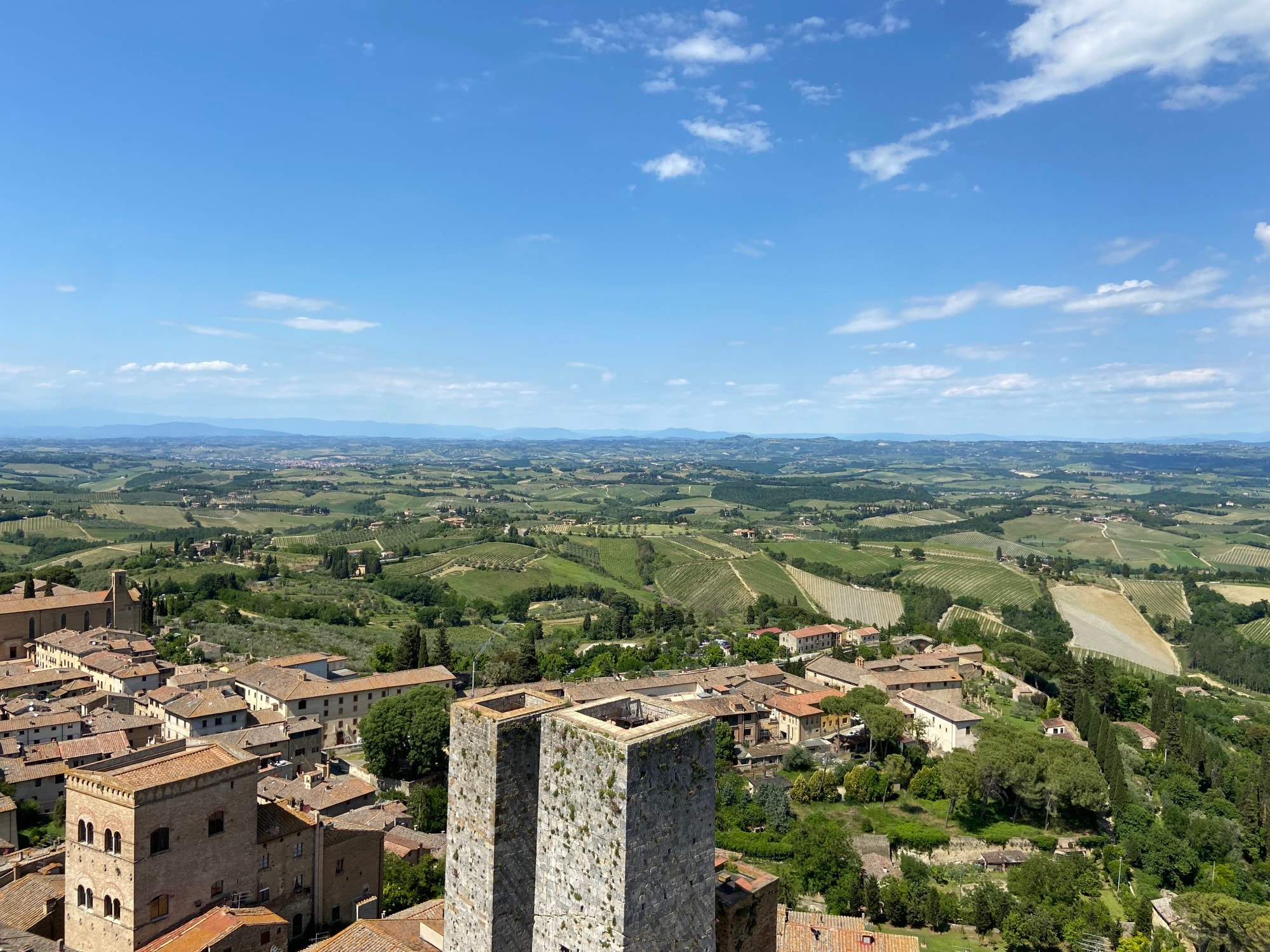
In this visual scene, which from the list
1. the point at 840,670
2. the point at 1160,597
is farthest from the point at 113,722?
the point at 1160,597

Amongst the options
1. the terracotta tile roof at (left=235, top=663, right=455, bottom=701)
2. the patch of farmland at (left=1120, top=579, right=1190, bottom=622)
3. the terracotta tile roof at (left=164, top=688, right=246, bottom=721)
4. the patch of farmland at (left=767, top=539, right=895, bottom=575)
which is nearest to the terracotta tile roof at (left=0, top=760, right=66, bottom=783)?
the terracotta tile roof at (left=164, top=688, right=246, bottom=721)

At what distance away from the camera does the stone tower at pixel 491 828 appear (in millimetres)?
11719

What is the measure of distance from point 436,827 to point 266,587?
83144 millimetres

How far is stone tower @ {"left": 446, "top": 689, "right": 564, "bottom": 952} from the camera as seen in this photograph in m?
11.7

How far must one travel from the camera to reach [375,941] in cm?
2119

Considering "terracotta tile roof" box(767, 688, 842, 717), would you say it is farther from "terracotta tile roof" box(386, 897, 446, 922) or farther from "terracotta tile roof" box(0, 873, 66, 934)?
"terracotta tile roof" box(0, 873, 66, 934)

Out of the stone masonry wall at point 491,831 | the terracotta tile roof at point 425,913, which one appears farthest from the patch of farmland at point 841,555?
the stone masonry wall at point 491,831

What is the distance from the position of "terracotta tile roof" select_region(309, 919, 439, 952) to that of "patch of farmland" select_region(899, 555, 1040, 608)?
118759 mm

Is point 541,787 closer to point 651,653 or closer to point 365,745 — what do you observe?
point 365,745

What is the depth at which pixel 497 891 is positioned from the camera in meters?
11.8

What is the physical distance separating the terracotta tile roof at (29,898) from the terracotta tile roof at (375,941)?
1009cm

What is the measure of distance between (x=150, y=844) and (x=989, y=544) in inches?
7574

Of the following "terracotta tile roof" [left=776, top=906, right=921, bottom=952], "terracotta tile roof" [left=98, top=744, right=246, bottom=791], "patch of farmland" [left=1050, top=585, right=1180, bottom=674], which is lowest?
"patch of farmland" [left=1050, top=585, right=1180, bottom=674]

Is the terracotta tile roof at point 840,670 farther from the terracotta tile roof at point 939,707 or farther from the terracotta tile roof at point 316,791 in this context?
the terracotta tile roof at point 316,791
